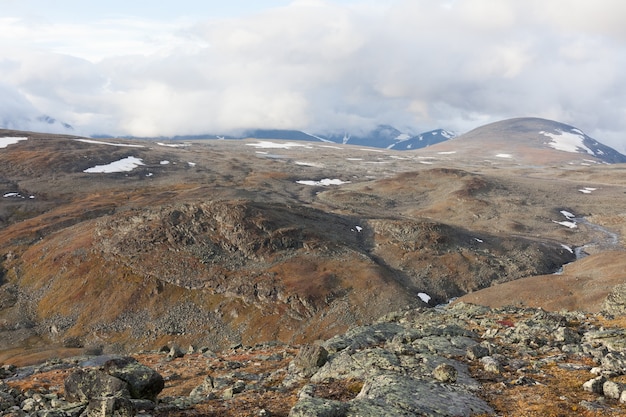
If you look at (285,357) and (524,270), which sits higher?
(285,357)

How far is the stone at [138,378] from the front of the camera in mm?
20062

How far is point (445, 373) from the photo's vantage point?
64.0ft

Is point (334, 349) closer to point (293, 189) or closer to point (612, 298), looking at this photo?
point (612, 298)

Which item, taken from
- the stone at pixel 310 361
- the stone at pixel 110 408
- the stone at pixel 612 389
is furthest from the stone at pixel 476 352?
the stone at pixel 110 408

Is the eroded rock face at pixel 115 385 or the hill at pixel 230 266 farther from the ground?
the eroded rock face at pixel 115 385

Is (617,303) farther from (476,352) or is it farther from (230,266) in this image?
(230,266)

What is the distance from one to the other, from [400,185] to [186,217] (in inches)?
4584

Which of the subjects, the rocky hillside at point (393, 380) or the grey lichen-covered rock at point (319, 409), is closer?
the grey lichen-covered rock at point (319, 409)

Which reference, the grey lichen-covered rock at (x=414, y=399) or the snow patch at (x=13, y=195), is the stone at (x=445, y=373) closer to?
the grey lichen-covered rock at (x=414, y=399)

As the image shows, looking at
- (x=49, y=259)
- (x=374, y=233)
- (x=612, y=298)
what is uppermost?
(x=612, y=298)

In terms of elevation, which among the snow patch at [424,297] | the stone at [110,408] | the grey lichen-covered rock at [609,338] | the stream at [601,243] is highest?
the grey lichen-covered rock at [609,338]

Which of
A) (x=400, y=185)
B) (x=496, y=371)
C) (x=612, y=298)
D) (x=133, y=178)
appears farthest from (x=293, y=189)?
(x=496, y=371)

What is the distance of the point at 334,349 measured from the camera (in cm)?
2547

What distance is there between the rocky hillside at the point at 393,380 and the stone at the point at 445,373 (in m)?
0.04
